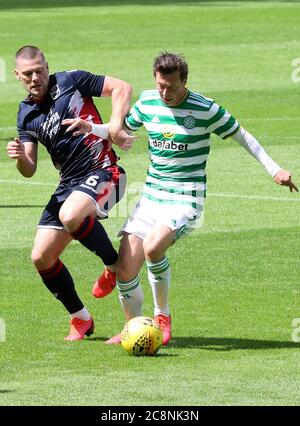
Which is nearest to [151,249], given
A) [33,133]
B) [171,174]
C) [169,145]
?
[171,174]

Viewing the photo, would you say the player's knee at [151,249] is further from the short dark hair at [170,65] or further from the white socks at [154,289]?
the short dark hair at [170,65]

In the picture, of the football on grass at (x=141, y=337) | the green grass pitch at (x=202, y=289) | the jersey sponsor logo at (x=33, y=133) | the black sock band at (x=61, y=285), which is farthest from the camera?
the jersey sponsor logo at (x=33, y=133)

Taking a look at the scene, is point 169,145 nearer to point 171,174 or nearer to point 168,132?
point 168,132

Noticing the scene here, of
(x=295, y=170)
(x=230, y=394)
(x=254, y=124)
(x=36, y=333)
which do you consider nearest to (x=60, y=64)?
(x=254, y=124)

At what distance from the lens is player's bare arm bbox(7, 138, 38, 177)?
11504 mm

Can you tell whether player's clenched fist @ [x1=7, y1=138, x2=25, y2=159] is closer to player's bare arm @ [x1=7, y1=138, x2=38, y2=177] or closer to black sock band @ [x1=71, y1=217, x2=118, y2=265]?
player's bare arm @ [x1=7, y1=138, x2=38, y2=177]

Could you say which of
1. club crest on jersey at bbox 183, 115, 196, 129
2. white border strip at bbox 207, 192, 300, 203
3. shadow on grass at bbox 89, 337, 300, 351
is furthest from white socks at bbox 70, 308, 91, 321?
white border strip at bbox 207, 192, 300, 203

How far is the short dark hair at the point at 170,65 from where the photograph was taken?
36.9 ft

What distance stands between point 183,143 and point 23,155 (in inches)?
49.8

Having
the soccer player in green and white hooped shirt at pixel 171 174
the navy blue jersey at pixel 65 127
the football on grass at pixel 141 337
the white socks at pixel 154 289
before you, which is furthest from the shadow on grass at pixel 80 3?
the football on grass at pixel 141 337

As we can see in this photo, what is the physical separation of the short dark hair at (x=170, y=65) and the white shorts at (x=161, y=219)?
103 cm

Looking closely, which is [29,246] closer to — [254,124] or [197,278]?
[197,278]

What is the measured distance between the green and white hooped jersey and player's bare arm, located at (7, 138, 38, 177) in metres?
0.98

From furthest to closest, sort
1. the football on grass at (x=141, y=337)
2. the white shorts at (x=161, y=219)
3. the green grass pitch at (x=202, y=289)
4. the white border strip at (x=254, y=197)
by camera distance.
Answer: the white border strip at (x=254, y=197), the white shorts at (x=161, y=219), the football on grass at (x=141, y=337), the green grass pitch at (x=202, y=289)
